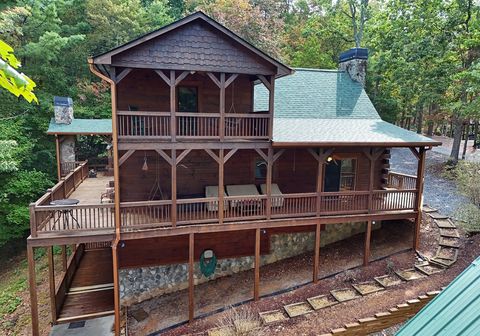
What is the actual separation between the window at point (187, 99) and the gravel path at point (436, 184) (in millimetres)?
12748

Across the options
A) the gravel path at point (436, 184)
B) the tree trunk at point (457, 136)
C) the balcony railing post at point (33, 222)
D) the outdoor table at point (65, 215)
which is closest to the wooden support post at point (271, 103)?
the outdoor table at point (65, 215)

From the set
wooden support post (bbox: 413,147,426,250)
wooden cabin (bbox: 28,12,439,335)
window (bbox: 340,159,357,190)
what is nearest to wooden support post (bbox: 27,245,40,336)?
wooden cabin (bbox: 28,12,439,335)

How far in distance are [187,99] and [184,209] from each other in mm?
4260

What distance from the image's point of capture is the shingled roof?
11599mm

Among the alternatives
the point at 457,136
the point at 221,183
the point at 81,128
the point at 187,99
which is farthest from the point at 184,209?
the point at 457,136

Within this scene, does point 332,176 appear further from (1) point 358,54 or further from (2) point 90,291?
(2) point 90,291

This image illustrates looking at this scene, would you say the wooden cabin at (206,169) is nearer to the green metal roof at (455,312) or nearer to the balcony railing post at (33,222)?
the balcony railing post at (33,222)

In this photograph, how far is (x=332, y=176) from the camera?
14.3 meters

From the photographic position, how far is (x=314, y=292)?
1131cm

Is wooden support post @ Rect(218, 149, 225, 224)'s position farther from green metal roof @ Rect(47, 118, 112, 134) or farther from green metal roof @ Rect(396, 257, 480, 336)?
green metal roof @ Rect(47, 118, 112, 134)

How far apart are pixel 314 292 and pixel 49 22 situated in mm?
23627

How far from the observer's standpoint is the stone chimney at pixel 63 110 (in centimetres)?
1692

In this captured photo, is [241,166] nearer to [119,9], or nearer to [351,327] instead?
[351,327]

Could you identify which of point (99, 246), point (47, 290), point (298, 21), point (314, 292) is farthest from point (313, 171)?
point (298, 21)
